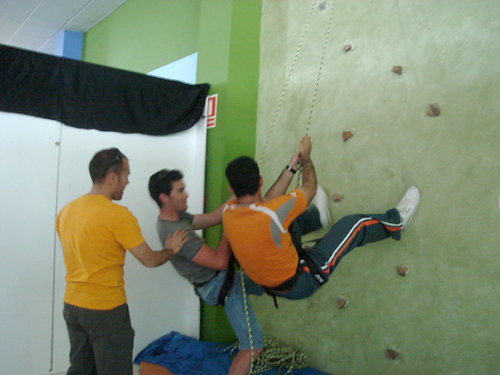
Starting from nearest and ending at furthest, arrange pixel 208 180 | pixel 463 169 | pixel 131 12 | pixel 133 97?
pixel 463 169
pixel 133 97
pixel 208 180
pixel 131 12

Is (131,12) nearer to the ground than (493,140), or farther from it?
farther from it

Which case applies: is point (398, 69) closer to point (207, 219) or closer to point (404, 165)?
point (404, 165)

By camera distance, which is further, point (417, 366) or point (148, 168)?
point (148, 168)

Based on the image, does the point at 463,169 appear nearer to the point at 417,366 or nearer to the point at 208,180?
the point at 417,366

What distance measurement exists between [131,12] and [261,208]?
171 inches

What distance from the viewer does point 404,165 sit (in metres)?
2.41

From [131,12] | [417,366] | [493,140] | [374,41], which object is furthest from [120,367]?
[131,12]

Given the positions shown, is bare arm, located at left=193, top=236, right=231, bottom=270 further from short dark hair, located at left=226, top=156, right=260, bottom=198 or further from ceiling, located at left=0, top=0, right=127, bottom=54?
ceiling, located at left=0, top=0, right=127, bottom=54

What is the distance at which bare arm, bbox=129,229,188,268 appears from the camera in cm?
190

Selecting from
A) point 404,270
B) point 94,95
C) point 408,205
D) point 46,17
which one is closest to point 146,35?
point 46,17

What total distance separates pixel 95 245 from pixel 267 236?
820mm

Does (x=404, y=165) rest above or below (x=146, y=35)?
below

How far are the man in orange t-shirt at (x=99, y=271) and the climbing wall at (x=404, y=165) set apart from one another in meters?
1.43

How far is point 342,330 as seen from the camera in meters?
2.70
